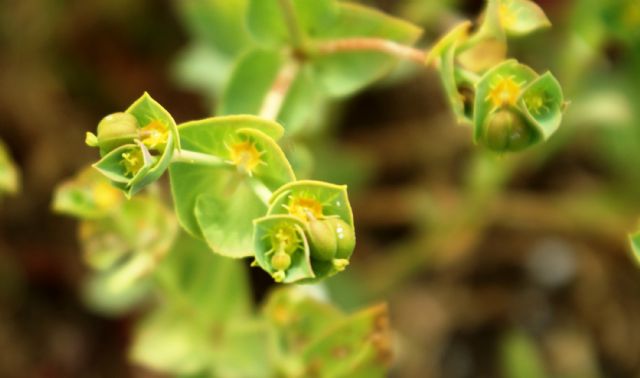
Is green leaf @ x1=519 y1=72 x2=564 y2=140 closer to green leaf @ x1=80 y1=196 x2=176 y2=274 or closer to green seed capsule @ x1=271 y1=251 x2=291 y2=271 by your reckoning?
green seed capsule @ x1=271 y1=251 x2=291 y2=271

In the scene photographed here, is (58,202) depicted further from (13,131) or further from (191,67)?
(13,131)

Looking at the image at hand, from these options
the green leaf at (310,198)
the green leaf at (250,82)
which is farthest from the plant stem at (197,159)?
the green leaf at (250,82)

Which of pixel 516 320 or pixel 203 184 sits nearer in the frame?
pixel 203 184

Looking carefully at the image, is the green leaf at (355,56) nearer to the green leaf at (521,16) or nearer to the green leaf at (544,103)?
the green leaf at (521,16)

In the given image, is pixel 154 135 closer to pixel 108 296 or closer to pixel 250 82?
pixel 250 82

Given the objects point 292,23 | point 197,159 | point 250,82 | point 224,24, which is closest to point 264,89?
point 250,82

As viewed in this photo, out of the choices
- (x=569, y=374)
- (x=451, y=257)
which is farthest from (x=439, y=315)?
(x=569, y=374)

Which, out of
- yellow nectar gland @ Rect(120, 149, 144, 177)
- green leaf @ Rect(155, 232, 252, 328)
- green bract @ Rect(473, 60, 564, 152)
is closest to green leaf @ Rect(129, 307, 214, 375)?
green leaf @ Rect(155, 232, 252, 328)
